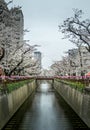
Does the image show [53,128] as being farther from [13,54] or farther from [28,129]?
[13,54]

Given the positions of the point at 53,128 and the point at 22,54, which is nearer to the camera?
the point at 53,128

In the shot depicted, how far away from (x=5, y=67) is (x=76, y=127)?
27.0m

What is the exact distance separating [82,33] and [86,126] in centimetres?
1999

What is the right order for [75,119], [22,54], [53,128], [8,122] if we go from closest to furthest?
[53,128]
[8,122]
[75,119]
[22,54]

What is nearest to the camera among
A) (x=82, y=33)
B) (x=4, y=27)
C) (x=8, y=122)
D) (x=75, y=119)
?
(x=8, y=122)

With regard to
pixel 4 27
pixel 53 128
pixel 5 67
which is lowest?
pixel 53 128

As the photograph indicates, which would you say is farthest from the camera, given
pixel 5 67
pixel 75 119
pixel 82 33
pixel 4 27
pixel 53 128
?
pixel 5 67

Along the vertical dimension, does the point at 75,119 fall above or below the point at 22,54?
below

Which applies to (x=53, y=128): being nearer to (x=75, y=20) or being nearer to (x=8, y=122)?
(x=8, y=122)

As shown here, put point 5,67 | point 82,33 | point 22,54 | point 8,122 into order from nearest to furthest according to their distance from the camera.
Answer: point 8,122 < point 82,33 < point 5,67 < point 22,54

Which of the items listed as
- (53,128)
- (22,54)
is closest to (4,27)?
(53,128)

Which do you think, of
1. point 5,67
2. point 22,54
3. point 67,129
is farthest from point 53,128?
point 22,54

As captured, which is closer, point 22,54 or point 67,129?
point 67,129

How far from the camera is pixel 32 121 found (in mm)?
28875
